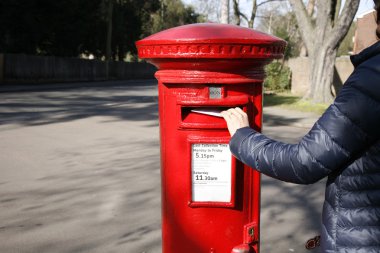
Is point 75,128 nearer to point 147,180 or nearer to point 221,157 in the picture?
point 147,180

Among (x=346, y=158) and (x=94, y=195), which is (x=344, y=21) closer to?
(x=94, y=195)

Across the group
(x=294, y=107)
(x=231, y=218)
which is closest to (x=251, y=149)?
(x=231, y=218)

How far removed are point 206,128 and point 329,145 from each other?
0.68 metres

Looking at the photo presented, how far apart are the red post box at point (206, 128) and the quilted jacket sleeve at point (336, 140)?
1.53 ft

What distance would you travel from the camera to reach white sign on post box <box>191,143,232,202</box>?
6.16 feet

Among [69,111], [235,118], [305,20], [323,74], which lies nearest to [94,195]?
[235,118]

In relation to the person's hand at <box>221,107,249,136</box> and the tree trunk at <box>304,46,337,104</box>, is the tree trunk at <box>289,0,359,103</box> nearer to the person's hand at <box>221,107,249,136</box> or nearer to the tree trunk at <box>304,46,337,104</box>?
the tree trunk at <box>304,46,337,104</box>

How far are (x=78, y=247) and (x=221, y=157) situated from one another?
208cm

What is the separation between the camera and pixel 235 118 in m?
1.69

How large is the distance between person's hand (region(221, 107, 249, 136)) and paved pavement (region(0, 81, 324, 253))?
2043 millimetres

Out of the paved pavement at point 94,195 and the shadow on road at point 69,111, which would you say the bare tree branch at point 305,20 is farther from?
the paved pavement at point 94,195

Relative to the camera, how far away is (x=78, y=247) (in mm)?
3447

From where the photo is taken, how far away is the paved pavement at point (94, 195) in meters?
3.62

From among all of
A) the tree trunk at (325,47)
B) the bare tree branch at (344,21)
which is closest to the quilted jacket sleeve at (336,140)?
the bare tree branch at (344,21)
